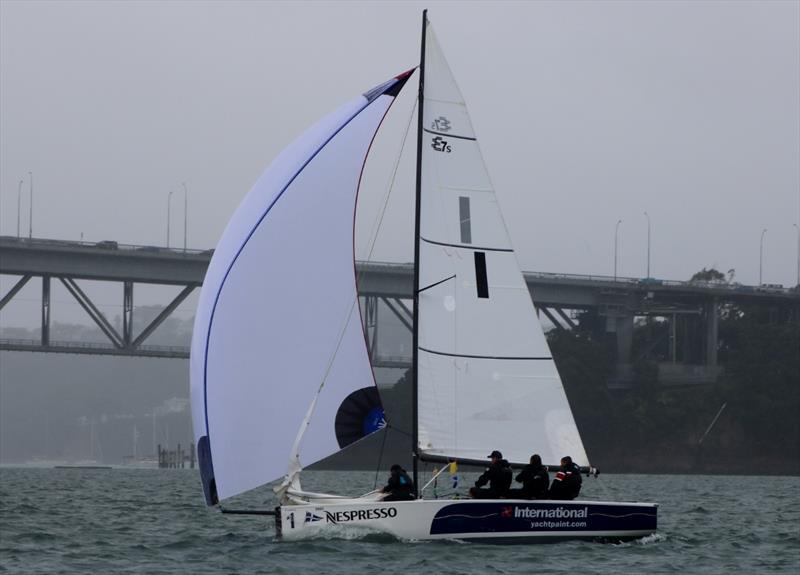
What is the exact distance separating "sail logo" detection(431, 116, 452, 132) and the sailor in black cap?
443cm

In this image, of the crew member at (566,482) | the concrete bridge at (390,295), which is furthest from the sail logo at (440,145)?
the concrete bridge at (390,295)

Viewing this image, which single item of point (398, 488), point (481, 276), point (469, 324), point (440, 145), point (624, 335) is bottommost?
point (398, 488)

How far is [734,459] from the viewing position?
274ft

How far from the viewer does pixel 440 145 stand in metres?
20.3

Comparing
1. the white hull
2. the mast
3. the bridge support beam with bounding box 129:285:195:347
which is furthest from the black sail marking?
the bridge support beam with bounding box 129:285:195:347

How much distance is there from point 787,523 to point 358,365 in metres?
11.6

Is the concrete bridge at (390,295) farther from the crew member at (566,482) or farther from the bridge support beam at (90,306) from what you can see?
the crew member at (566,482)

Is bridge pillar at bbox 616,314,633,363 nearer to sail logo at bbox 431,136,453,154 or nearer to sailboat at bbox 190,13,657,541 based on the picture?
sailboat at bbox 190,13,657,541

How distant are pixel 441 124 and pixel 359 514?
535cm

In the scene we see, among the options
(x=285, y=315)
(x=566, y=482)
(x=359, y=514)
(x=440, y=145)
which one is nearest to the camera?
(x=359, y=514)

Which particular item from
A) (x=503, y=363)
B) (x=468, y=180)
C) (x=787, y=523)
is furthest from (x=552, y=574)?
(x=787, y=523)

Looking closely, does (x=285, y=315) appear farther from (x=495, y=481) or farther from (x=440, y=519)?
(x=495, y=481)

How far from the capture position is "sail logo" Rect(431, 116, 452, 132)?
20297mm

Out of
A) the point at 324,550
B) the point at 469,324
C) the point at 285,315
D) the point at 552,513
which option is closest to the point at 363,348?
the point at 285,315
